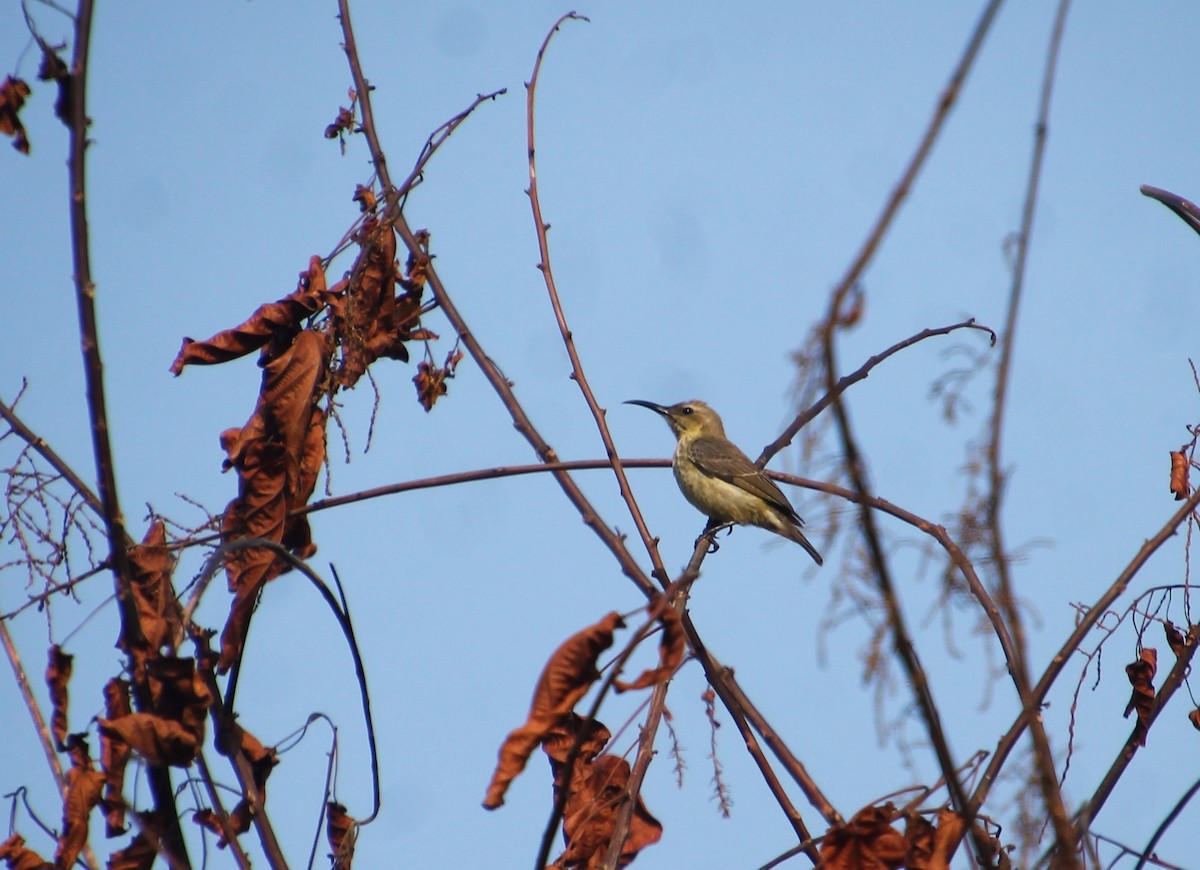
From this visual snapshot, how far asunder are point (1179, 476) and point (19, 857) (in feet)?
11.3

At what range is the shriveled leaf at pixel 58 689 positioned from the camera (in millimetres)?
3180

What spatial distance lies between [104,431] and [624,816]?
5.31ft

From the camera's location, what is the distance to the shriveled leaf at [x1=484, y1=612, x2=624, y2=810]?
2.44m

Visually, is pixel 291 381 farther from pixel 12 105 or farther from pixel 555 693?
pixel 555 693

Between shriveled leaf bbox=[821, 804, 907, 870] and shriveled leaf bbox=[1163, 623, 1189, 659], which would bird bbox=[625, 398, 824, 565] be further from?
shriveled leaf bbox=[821, 804, 907, 870]

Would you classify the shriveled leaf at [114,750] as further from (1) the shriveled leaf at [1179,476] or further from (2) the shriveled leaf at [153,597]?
(1) the shriveled leaf at [1179,476]

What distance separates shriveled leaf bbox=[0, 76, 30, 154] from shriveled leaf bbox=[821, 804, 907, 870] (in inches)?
108

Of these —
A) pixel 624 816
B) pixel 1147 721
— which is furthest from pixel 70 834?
pixel 1147 721

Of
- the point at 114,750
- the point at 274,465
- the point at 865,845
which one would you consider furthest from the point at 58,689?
the point at 865,845

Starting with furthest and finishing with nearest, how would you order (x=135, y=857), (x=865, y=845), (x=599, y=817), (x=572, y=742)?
(x=572, y=742) → (x=599, y=817) → (x=135, y=857) → (x=865, y=845)

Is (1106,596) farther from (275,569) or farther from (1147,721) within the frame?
(275,569)

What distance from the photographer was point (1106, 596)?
2.43 meters

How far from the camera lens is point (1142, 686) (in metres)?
3.60

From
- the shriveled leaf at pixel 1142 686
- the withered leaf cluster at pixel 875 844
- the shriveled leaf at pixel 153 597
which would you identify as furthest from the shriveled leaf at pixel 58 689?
the shriveled leaf at pixel 1142 686
